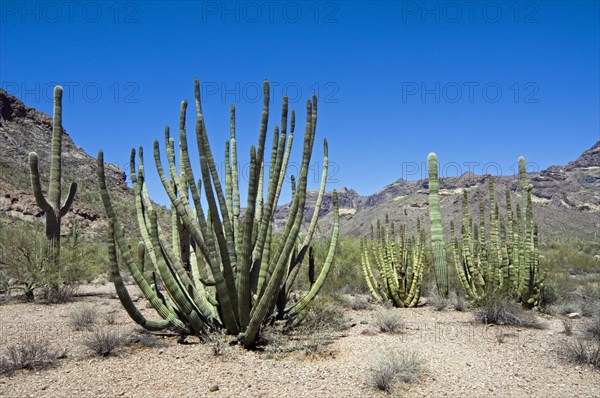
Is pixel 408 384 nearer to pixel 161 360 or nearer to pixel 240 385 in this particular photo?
pixel 240 385

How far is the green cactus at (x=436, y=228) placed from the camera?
21.5 ft

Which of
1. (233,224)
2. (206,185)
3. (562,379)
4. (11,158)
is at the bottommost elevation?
(562,379)

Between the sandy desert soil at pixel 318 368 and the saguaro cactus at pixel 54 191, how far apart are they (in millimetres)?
4403

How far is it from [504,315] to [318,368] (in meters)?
4.32

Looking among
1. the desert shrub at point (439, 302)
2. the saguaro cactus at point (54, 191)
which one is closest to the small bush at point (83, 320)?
the saguaro cactus at point (54, 191)

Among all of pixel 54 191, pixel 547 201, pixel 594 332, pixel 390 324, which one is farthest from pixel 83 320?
pixel 547 201

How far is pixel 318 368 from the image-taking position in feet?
17.4

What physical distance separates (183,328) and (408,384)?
354cm

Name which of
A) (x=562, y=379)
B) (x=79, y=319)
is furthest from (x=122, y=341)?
(x=562, y=379)

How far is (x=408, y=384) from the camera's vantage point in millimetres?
4824

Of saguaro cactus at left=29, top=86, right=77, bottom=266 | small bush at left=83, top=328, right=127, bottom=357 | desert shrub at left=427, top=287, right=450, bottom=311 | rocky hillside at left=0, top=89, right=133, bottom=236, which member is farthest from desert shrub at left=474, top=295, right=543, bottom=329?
rocky hillside at left=0, top=89, right=133, bottom=236

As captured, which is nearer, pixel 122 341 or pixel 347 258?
pixel 122 341

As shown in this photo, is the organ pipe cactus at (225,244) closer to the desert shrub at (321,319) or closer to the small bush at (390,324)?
the desert shrub at (321,319)

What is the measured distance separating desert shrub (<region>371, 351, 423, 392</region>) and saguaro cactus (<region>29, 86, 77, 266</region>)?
378 inches
